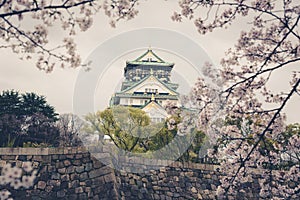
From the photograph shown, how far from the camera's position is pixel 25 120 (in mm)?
7434

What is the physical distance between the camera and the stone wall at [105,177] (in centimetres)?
570

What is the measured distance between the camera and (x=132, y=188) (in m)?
6.77

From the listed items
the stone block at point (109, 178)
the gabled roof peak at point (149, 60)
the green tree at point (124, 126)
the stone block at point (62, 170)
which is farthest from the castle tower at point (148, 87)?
the stone block at point (62, 170)

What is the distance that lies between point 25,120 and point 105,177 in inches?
108

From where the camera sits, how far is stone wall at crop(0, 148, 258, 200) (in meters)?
5.70

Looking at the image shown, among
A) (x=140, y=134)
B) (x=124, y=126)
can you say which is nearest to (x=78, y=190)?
(x=140, y=134)

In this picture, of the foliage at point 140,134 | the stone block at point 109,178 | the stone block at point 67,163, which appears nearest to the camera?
the stone block at point 67,163

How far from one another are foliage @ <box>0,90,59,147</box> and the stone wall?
103 centimetres

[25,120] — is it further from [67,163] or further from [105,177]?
[105,177]

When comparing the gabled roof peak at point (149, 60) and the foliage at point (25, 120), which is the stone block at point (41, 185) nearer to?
the foliage at point (25, 120)

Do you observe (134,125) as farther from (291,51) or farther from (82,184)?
(291,51)

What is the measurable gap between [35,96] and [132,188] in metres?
3.85

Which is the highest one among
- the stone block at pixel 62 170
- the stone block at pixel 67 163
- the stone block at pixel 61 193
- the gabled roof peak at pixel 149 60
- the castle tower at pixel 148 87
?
the gabled roof peak at pixel 149 60

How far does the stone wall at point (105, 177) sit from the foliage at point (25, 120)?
103cm
